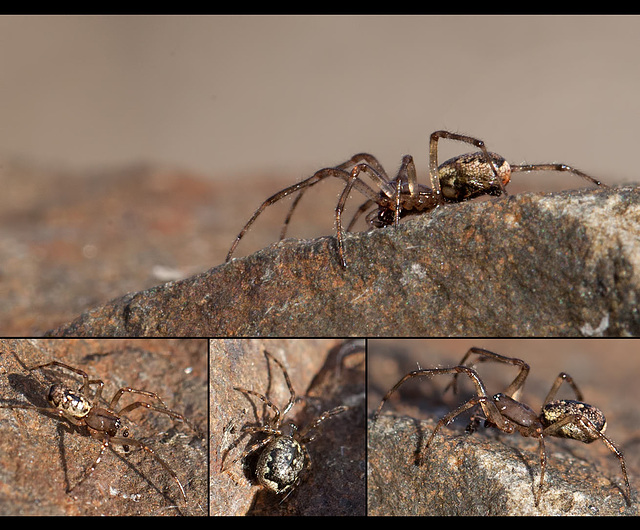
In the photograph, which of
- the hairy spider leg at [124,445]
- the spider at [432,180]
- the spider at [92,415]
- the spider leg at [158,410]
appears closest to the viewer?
the hairy spider leg at [124,445]

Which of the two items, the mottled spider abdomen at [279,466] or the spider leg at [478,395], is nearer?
the mottled spider abdomen at [279,466]

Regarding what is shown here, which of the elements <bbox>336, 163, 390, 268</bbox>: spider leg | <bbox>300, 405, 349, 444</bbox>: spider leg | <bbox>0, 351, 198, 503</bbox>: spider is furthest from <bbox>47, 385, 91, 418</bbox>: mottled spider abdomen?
<bbox>336, 163, 390, 268</bbox>: spider leg

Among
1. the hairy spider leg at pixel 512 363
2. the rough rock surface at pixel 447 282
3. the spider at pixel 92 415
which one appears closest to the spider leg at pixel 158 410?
the spider at pixel 92 415

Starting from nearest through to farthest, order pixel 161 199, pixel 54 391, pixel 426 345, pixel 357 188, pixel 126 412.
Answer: pixel 54 391, pixel 126 412, pixel 357 188, pixel 426 345, pixel 161 199

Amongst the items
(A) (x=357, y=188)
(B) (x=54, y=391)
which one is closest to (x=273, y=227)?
(A) (x=357, y=188)

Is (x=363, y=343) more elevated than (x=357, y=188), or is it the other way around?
(x=357, y=188)

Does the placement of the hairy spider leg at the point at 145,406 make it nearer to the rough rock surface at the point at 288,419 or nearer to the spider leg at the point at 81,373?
the spider leg at the point at 81,373

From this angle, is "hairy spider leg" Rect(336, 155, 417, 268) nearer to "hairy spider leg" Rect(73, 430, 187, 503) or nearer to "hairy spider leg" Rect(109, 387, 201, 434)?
"hairy spider leg" Rect(109, 387, 201, 434)
